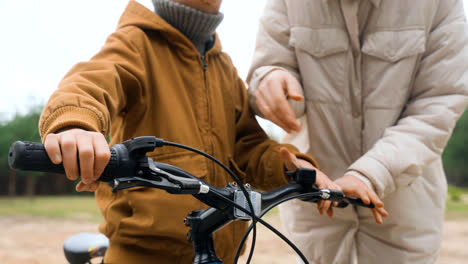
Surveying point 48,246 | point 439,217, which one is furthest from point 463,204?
point 439,217

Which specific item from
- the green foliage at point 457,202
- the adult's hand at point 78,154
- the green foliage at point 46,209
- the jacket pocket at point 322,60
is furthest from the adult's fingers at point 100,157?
the green foliage at point 457,202

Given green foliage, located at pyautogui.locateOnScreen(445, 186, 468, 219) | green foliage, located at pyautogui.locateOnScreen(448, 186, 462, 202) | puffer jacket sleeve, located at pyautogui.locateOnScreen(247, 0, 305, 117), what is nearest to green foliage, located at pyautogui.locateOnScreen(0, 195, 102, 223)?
green foliage, located at pyautogui.locateOnScreen(445, 186, 468, 219)

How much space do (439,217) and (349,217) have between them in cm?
34

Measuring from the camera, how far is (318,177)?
3.90 feet

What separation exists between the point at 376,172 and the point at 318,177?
0.24 m

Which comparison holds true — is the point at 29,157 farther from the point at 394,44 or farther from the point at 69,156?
the point at 394,44

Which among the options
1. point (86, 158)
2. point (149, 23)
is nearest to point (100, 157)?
point (86, 158)

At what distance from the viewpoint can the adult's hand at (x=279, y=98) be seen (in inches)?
50.8

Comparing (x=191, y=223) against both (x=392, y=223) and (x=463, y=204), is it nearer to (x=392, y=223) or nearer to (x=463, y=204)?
(x=392, y=223)

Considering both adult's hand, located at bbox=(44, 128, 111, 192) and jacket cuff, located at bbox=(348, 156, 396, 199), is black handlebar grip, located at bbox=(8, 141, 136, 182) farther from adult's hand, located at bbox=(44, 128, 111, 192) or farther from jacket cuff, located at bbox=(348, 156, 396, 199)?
jacket cuff, located at bbox=(348, 156, 396, 199)

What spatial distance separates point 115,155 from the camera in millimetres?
703

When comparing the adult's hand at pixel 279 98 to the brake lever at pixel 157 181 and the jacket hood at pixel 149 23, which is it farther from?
the brake lever at pixel 157 181

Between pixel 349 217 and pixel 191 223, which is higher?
pixel 191 223

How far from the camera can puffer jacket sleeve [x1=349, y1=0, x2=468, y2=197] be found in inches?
53.8
